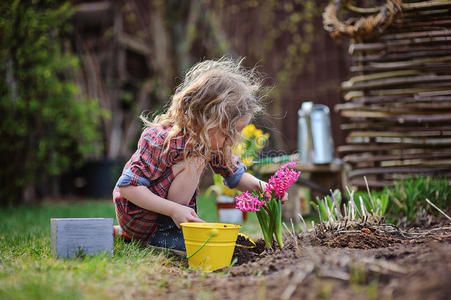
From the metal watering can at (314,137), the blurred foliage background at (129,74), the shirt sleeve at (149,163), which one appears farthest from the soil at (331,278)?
the blurred foliage background at (129,74)

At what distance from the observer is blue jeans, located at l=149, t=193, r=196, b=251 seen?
211 cm

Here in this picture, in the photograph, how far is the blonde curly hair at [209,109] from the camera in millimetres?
2066

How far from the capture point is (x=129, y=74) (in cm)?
716

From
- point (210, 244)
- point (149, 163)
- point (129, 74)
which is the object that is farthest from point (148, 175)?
point (129, 74)

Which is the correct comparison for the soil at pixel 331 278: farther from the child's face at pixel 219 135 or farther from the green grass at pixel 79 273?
the child's face at pixel 219 135

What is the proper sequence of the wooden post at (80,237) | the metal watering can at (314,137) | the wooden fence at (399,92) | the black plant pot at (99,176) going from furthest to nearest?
the black plant pot at (99,176) → the metal watering can at (314,137) → the wooden fence at (399,92) → the wooden post at (80,237)

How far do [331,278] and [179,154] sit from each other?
106 cm

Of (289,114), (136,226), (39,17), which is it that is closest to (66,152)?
(39,17)

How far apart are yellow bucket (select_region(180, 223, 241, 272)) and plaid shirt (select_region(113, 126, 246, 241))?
0.33m

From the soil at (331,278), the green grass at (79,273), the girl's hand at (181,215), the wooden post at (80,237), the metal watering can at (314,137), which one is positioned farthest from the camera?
the metal watering can at (314,137)

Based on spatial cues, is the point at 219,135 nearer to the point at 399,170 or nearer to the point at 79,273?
the point at 79,273

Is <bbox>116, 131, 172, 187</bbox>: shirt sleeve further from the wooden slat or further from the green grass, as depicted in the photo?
the wooden slat

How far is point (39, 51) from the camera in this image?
12.3ft

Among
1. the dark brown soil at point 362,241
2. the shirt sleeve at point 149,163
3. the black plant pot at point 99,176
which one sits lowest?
the black plant pot at point 99,176
